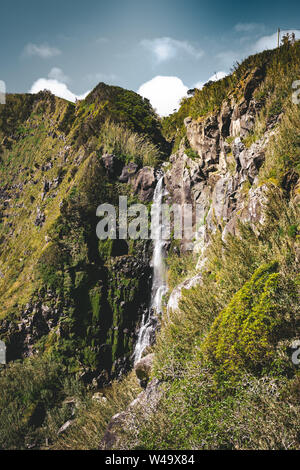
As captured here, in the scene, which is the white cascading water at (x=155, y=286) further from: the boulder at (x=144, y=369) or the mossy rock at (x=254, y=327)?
the mossy rock at (x=254, y=327)

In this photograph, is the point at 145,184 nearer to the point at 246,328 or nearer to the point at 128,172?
the point at 128,172

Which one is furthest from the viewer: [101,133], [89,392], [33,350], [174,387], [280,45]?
[101,133]

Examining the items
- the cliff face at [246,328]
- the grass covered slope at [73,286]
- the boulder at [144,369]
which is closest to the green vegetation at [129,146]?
the grass covered slope at [73,286]

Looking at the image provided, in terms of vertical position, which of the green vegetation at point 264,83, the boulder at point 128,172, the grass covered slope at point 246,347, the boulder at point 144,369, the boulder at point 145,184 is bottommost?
the boulder at point 144,369

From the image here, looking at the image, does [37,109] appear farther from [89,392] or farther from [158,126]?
[89,392]

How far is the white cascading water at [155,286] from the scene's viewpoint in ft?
61.6

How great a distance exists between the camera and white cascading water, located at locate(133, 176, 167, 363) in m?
18.8

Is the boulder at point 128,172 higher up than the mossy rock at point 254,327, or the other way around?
the boulder at point 128,172

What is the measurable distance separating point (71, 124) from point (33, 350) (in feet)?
107

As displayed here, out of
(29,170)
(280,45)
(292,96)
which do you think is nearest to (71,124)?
(29,170)

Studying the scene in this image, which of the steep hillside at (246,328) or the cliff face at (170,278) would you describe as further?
the cliff face at (170,278)

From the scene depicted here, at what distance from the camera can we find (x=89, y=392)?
664 inches

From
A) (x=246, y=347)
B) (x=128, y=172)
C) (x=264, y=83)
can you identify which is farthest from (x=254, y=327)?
(x=128, y=172)

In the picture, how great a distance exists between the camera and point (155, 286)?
66.0ft
